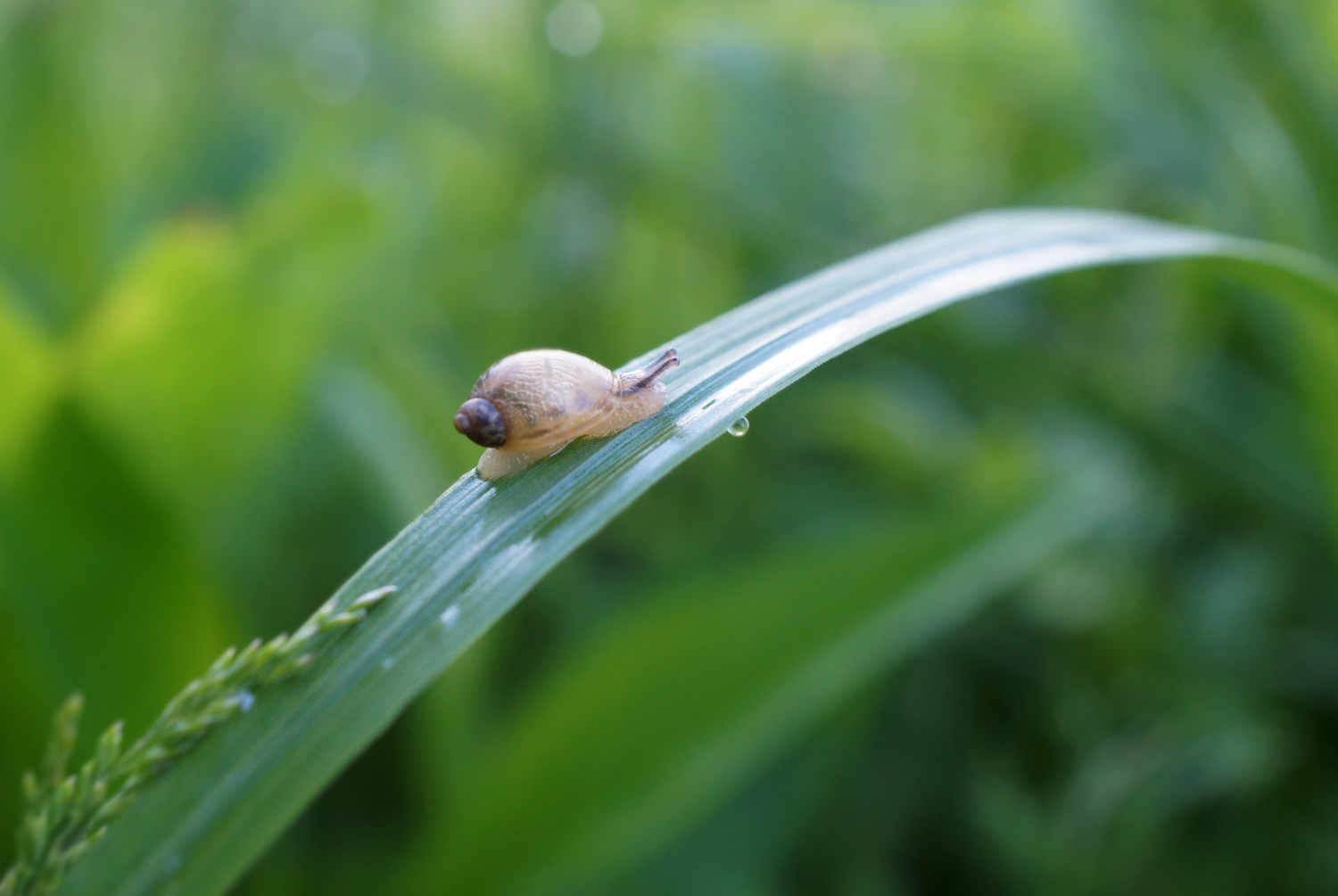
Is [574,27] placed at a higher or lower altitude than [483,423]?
higher

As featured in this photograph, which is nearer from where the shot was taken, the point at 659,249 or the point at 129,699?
the point at 129,699

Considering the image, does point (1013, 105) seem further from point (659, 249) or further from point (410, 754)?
point (410, 754)

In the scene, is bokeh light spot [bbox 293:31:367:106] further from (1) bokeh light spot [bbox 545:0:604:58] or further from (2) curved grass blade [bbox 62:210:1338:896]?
(2) curved grass blade [bbox 62:210:1338:896]

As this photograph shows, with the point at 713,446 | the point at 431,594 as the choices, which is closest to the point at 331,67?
the point at 713,446

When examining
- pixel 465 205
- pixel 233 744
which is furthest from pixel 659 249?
pixel 233 744

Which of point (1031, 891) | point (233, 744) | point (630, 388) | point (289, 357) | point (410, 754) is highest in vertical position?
point (289, 357)

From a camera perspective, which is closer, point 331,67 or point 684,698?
point 684,698

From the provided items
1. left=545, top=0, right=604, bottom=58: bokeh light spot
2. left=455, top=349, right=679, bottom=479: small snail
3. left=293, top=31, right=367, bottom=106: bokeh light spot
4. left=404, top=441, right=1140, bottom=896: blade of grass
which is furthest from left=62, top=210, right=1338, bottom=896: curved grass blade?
left=293, top=31, right=367, bottom=106: bokeh light spot

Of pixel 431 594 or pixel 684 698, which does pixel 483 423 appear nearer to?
pixel 431 594
